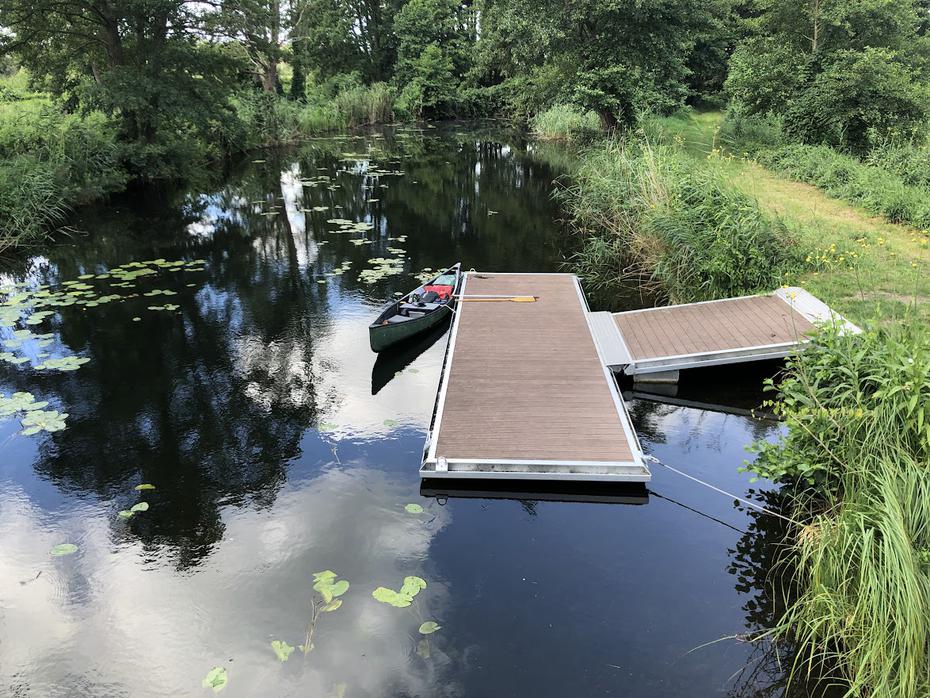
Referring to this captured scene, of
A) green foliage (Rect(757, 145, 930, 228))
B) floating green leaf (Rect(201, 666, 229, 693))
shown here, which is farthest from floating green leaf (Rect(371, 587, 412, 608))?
green foliage (Rect(757, 145, 930, 228))

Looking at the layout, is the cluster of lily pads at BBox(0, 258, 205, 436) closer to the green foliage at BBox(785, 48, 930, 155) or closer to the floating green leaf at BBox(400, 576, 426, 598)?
the floating green leaf at BBox(400, 576, 426, 598)

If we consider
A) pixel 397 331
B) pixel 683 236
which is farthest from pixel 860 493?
pixel 683 236

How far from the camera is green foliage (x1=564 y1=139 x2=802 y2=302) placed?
9148 millimetres

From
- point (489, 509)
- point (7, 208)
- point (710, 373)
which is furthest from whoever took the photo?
point (7, 208)

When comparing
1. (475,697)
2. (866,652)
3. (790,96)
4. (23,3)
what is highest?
(23,3)

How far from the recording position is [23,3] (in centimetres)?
1603

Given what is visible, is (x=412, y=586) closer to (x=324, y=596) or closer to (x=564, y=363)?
(x=324, y=596)

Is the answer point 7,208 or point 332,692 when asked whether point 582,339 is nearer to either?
point 332,692

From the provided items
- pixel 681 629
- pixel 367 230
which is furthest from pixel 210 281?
pixel 681 629

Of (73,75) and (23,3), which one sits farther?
(73,75)

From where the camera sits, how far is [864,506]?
13.0ft

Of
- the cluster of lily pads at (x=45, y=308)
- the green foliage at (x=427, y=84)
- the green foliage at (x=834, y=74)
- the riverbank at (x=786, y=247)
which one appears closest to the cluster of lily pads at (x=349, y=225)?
the cluster of lily pads at (x=45, y=308)

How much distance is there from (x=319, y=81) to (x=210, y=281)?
114 ft

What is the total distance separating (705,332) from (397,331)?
13.0 feet
